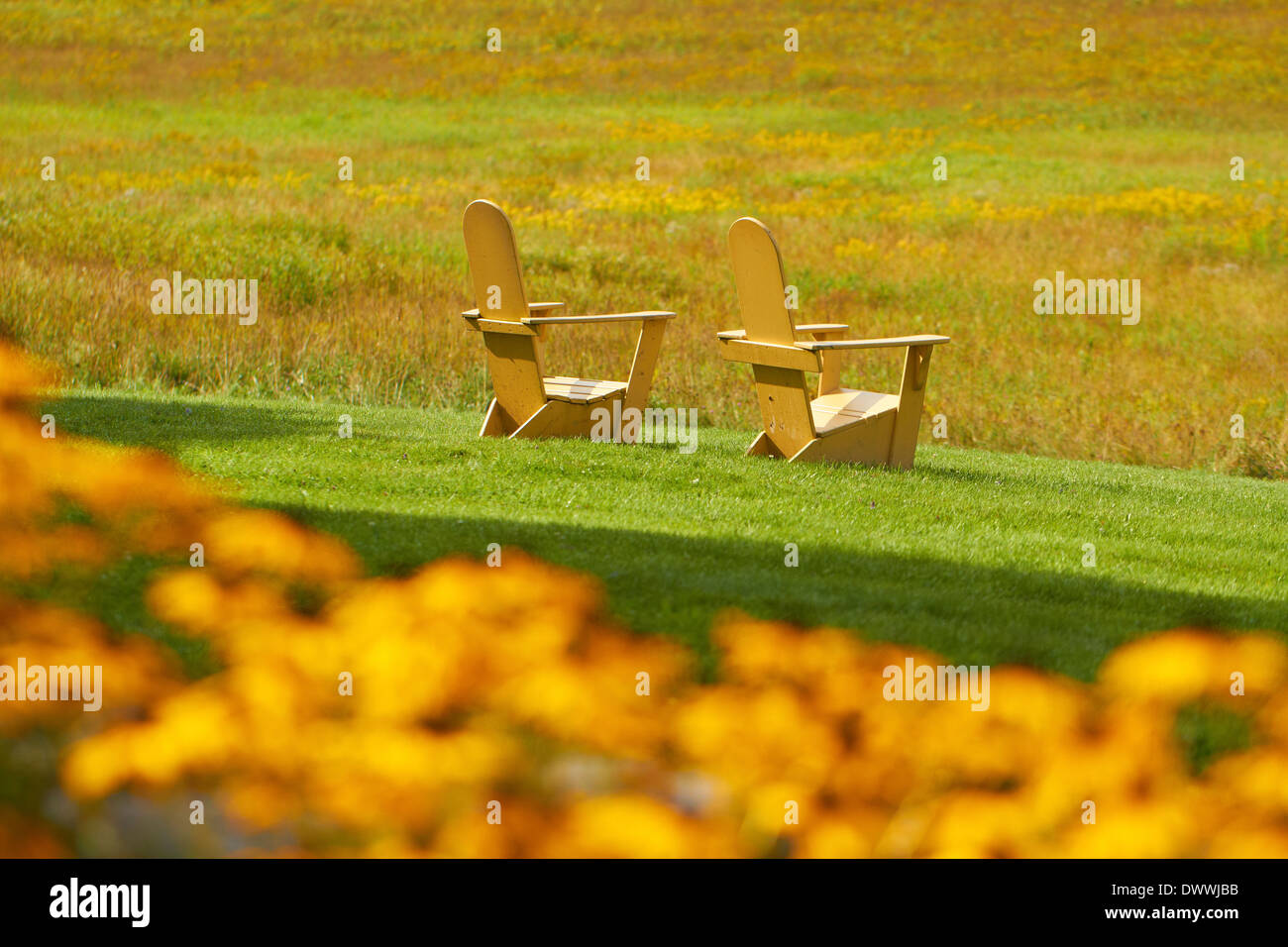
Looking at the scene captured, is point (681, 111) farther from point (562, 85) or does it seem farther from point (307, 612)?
point (307, 612)

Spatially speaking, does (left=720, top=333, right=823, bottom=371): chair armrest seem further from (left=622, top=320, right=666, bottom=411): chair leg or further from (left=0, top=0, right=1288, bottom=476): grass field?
(left=0, top=0, right=1288, bottom=476): grass field

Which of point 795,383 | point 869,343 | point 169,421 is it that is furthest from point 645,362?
point 169,421

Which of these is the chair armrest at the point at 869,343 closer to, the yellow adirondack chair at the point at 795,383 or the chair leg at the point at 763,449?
the yellow adirondack chair at the point at 795,383

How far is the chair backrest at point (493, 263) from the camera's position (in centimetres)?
689

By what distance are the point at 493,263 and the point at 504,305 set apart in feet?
0.80

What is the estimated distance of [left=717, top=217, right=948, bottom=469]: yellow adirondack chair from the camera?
6.54m

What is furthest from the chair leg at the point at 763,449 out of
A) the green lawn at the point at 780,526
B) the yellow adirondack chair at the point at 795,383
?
the green lawn at the point at 780,526

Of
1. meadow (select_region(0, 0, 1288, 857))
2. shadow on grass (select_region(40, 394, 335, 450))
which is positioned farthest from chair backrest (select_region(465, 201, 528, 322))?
shadow on grass (select_region(40, 394, 335, 450))

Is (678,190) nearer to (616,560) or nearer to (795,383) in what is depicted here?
(795,383)

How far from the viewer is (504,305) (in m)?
7.10

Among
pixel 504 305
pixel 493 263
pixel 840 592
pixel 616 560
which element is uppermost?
pixel 493 263

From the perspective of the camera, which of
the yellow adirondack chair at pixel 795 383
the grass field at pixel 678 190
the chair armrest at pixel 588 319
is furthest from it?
the grass field at pixel 678 190

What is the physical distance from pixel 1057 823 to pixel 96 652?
2515mm

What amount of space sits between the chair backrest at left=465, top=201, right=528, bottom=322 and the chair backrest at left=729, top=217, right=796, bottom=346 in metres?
1.17
